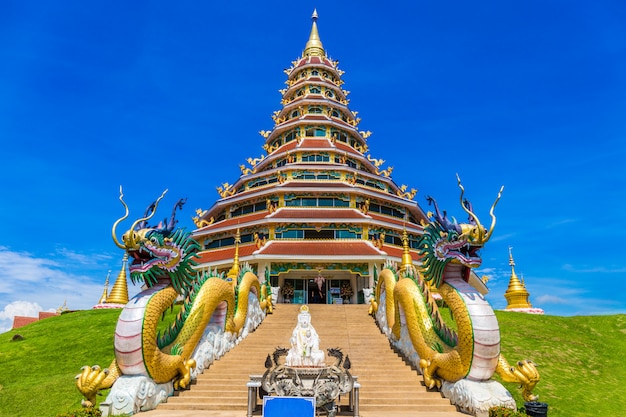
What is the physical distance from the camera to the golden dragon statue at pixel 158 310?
29.9ft

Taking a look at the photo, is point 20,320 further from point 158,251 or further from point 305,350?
point 305,350

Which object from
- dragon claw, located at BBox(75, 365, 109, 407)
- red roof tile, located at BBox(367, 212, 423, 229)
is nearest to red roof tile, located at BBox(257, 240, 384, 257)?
red roof tile, located at BBox(367, 212, 423, 229)

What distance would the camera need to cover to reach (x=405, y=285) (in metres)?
12.2

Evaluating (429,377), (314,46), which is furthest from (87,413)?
(314,46)

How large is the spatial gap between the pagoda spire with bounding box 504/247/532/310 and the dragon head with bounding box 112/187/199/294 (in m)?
24.0

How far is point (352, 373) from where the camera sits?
11.4 meters

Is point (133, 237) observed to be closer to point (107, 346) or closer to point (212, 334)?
point (212, 334)

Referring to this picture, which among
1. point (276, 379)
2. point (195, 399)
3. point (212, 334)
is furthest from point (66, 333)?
point (276, 379)

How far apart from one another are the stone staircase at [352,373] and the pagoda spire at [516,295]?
52.2ft

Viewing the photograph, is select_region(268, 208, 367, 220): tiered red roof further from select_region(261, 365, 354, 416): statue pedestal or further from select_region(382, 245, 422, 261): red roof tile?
select_region(261, 365, 354, 416): statue pedestal

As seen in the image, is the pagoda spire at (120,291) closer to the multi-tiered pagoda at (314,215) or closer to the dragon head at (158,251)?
the multi-tiered pagoda at (314,215)

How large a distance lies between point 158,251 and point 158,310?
4.45 ft

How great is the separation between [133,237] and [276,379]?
438 centimetres

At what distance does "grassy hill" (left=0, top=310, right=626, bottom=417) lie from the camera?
11141mm
